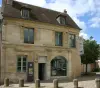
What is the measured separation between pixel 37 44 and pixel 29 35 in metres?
1.36

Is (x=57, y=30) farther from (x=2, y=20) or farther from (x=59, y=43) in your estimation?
(x=2, y=20)

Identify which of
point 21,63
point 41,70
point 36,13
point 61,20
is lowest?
point 41,70

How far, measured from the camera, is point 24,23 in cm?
2506

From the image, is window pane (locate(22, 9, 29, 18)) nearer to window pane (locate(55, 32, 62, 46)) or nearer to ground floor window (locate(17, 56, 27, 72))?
window pane (locate(55, 32, 62, 46))

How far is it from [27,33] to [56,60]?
5.12 meters

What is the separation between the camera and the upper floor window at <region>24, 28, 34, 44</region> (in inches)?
994

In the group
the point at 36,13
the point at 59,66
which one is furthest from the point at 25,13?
the point at 59,66

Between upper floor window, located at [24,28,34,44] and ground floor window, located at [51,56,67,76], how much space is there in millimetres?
3898

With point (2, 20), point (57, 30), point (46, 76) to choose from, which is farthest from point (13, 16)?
point (46, 76)

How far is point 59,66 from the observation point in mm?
28062

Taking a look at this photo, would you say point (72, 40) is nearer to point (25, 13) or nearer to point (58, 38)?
point (58, 38)

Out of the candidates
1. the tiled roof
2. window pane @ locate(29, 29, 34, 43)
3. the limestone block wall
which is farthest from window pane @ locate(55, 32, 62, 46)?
window pane @ locate(29, 29, 34, 43)

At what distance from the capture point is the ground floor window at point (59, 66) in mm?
27470

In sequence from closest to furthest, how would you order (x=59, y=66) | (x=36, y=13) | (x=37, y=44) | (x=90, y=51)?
(x=37, y=44), (x=36, y=13), (x=59, y=66), (x=90, y=51)
